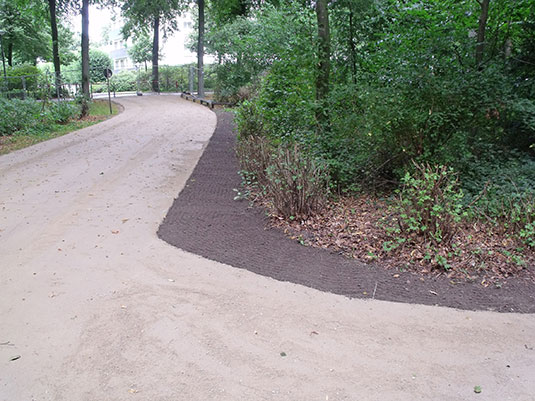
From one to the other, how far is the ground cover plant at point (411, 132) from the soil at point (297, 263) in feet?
0.74

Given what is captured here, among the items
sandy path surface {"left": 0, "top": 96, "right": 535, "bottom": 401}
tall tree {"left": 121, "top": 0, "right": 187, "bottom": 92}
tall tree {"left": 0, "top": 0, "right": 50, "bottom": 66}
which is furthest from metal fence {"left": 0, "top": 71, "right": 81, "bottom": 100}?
sandy path surface {"left": 0, "top": 96, "right": 535, "bottom": 401}

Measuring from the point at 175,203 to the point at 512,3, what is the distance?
19.9 feet

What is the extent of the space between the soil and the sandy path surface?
166 mm

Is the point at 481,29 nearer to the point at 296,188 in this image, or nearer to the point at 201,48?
the point at 296,188

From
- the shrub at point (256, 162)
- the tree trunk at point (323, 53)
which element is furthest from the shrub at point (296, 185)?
the tree trunk at point (323, 53)

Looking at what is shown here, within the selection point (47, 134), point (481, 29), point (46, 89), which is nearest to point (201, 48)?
point (46, 89)

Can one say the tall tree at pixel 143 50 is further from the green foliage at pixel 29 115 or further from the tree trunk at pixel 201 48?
the green foliage at pixel 29 115

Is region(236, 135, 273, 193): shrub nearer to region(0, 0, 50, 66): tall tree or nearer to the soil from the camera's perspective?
the soil

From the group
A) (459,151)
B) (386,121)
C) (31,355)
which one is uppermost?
(386,121)

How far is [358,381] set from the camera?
2662 millimetres

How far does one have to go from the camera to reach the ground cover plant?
14.7 ft

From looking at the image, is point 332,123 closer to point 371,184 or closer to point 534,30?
point 371,184

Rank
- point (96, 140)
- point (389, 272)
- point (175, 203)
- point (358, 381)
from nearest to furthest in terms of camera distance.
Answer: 1. point (358, 381)
2. point (389, 272)
3. point (175, 203)
4. point (96, 140)

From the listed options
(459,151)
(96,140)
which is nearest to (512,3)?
(459,151)
